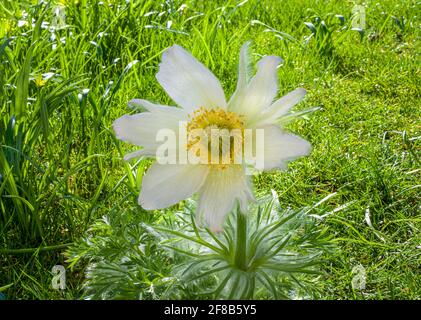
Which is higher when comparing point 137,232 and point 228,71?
point 228,71

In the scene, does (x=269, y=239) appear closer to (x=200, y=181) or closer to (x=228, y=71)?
(x=200, y=181)

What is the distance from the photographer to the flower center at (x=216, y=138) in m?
1.18

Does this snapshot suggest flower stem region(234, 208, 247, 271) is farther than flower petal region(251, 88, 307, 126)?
Yes

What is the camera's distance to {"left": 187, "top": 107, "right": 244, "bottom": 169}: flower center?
3.88 ft

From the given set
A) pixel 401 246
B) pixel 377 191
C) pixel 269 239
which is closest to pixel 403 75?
pixel 377 191

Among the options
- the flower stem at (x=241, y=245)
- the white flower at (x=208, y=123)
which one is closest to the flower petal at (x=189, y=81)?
the white flower at (x=208, y=123)

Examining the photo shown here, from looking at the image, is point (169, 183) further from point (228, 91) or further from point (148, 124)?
point (228, 91)

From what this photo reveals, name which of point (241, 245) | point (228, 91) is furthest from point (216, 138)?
point (228, 91)

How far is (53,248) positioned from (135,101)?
2.05ft

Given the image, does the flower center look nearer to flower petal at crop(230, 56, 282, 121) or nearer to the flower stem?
flower petal at crop(230, 56, 282, 121)

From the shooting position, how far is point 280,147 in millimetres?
1147

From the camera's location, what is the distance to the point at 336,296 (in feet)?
5.45

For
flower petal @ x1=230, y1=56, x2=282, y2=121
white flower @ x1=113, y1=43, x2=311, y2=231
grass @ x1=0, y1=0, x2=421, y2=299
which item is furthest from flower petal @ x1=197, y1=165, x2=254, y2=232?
grass @ x1=0, y1=0, x2=421, y2=299

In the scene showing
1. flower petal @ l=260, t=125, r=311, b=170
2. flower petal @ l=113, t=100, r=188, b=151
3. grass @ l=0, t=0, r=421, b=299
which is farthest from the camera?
grass @ l=0, t=0, r=421, b=299
